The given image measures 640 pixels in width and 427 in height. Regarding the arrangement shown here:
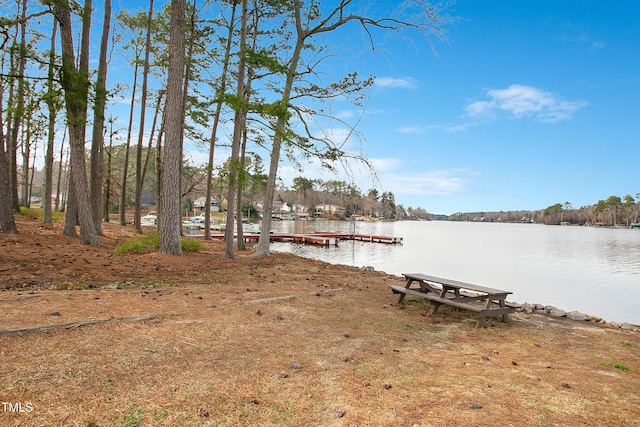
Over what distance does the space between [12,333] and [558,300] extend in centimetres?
1271

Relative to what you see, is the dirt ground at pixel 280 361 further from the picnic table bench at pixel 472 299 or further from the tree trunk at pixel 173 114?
the tree trunk at pixel 173 114

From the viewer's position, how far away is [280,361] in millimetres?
3660

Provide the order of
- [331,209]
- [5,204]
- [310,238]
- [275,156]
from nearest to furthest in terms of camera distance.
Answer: [5,204] < [275,156] < [310,238] < [331,209]

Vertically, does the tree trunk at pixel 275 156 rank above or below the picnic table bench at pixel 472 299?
above

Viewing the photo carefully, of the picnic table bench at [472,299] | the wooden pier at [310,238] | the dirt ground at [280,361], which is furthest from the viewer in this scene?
the wooden pier at [310,238]

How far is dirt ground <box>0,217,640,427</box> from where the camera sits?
271 centimetres

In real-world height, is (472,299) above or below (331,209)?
below

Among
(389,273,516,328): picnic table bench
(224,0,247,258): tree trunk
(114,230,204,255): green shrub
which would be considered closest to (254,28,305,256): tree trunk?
(224,0,247,258): tree trunk

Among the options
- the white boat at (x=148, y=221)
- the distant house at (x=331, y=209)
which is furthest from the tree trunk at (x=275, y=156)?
the distant house at (x=331, y=209)

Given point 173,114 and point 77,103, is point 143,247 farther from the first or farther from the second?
point 77,103

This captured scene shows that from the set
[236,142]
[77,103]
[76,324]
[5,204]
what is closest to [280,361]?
[76,324]

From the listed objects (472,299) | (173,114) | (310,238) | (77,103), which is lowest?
(310,238)

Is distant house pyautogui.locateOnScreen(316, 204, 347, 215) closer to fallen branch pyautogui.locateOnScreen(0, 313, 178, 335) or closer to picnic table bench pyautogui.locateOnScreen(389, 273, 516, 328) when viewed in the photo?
picnic table bench pyautogui.locateOnScreen(389, 273, 516, 328)

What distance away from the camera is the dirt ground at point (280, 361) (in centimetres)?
271
